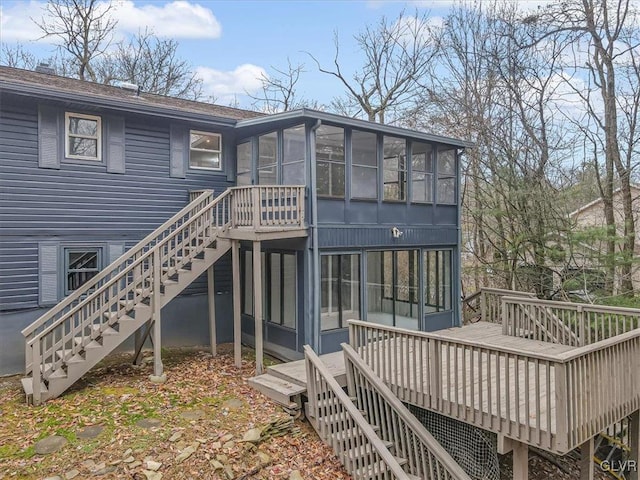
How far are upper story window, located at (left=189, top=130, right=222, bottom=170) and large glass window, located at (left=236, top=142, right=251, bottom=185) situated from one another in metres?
0.45

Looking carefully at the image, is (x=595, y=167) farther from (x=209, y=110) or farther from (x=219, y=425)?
(x=219, y=425)

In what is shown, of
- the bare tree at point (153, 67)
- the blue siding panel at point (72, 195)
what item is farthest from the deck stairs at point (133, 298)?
the bare tree at point (153, 67)

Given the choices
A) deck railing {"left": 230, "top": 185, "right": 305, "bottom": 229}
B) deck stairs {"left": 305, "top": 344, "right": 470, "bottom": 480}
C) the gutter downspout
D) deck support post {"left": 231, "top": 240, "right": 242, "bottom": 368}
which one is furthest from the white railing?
deck stairs {"left": 305, "top": 344, "right": 470, "bottom": 480}

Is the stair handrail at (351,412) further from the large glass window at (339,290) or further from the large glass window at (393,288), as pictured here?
the large glass window at (393,288)

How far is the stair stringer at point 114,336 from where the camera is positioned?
6.74 m

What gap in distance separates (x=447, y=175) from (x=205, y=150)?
19.9ft

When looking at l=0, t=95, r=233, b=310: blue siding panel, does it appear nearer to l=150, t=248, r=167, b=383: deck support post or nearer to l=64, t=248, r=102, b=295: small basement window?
l=64, t=248, r=102, b=295: small basement window

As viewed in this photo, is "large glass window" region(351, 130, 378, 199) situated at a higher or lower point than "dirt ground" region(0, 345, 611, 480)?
higher

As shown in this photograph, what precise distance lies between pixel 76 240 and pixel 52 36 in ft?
40.1

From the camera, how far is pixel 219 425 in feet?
19.8

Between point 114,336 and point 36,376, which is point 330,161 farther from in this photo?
point 36,376

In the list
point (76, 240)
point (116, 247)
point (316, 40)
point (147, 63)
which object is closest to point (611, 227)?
point (116, 247)

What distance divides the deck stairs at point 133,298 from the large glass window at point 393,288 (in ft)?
8.24

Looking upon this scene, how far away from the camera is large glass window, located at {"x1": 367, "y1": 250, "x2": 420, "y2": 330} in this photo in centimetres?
986
